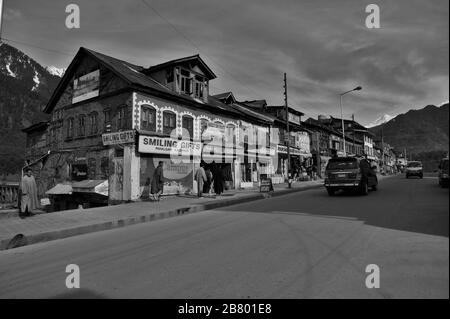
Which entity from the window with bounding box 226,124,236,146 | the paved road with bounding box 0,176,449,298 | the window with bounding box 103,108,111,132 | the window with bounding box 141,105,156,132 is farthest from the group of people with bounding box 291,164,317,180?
the paved road with bounding box 0,176,449,298

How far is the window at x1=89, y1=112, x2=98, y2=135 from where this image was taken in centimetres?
2099

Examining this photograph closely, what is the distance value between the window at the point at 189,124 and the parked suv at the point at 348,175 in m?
9.89

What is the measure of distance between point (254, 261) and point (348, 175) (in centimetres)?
1284

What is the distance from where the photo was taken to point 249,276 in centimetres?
402

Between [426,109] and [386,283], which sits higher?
[426,109]

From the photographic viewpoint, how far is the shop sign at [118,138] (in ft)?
59.2

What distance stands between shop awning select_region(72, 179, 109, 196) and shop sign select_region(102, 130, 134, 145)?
2.56 m

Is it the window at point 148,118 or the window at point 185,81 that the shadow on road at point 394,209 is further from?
the window at point 185,81

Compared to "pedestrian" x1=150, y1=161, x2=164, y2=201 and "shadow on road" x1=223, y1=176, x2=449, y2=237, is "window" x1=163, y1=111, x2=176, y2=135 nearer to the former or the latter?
"pedestrian" x1=150, y1=161, x2=164, y2=201

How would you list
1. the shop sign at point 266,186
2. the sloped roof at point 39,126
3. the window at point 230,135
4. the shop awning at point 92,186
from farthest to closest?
1. the sloped roof at point 39,126
2. the window at point 230,135
3. the shop sign at point 266,186
4. the shop awning at point 92,186

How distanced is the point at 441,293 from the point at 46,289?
458 cm

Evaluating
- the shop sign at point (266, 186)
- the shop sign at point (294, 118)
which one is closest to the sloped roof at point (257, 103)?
the shop sign at point (294, 118)
